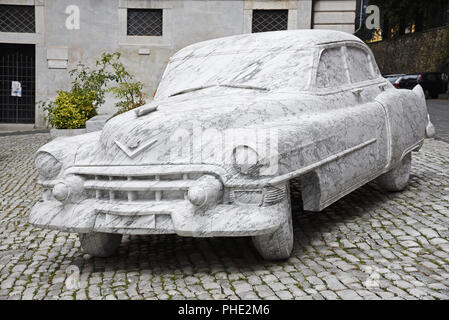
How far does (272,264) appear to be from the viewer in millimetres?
4102

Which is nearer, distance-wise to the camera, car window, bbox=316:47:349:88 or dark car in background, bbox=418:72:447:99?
car window, bbox=316:47:349:88

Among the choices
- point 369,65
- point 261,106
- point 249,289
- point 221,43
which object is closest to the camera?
point 249,289

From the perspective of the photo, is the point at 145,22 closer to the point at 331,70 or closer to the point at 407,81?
the point at 331,70

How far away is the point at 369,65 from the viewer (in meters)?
6.10

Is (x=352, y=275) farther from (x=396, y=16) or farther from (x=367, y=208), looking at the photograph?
(x=396, y=16)

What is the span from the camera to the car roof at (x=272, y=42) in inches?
201

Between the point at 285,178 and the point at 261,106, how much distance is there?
738mm

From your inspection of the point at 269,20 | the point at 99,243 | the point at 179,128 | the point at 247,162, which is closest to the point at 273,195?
the point at 247,162

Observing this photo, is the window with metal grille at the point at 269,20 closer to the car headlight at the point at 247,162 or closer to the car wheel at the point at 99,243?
the car wheel at the point at 99,243

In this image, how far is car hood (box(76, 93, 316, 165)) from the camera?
3.88 m

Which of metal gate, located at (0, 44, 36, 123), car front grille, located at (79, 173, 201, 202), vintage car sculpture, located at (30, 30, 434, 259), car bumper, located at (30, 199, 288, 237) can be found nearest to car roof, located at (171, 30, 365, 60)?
vintage car sculpture, located at (30, 30, 434, 259)

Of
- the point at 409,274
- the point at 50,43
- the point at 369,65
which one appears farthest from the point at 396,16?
the point at 409,274

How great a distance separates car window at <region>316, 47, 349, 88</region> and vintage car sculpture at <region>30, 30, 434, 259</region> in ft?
0.05

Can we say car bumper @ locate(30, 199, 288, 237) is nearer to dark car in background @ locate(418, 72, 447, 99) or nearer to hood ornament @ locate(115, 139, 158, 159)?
hood ornament @ locate(115, 139, 158, 159)
